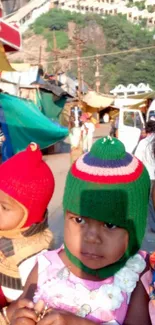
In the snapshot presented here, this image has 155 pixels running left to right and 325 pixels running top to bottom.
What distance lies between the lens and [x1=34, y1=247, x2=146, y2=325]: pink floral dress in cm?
151

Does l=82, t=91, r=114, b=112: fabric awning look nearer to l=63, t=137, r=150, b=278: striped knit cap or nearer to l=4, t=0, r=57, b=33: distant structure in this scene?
l=63, t=137, r=150, b=278: striped knit cap

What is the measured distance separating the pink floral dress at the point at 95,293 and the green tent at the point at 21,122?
325 inches

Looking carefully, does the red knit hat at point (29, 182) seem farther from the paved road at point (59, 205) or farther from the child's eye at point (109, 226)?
the paved road at point (59, 205)

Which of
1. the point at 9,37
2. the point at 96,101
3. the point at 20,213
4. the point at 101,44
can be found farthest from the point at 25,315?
the point at 101,44

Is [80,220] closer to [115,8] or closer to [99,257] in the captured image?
[99,257]

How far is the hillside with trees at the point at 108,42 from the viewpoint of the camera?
58266 millimetres

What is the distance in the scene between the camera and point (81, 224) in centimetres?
148

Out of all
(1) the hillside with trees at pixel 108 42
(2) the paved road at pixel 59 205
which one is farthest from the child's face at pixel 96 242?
(1) the hillside with trees at pixel 108 42

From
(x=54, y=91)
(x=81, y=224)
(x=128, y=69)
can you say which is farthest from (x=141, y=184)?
(x=128, y=69)

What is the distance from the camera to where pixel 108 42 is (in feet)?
245

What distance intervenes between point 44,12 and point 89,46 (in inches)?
744

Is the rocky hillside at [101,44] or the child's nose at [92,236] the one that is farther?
the rocky hillside at [101,44]

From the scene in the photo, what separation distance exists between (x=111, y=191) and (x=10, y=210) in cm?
69

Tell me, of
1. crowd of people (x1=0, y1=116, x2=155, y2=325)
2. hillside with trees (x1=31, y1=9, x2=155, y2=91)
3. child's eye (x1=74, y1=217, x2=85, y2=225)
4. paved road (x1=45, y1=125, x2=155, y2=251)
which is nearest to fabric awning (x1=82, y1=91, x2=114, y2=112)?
paved road (x1=45, y1=125, x2=155, y2=251)
